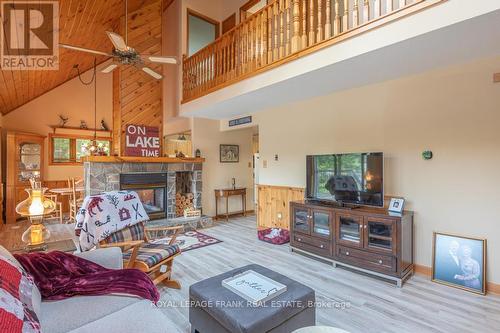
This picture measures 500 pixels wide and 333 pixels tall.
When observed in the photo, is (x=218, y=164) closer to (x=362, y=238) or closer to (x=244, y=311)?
(x=362, y=238)

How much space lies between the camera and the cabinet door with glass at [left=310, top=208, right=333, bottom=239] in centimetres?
333

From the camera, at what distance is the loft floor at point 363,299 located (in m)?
2.09

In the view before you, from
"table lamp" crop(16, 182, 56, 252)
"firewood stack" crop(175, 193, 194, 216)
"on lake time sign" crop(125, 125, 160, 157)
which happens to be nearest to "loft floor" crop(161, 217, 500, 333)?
"table lamp" crop(16, 182, 56, 252)

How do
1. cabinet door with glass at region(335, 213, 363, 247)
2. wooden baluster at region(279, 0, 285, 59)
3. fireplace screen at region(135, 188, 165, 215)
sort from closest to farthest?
1. cabinet door with glass at region(335, 213, 363, 247)
2. wooden baluster at region(279, 0, 285, 59)
3. fireplace screen at region(135, 188, 165, 215)

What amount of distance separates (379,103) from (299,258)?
239 cm

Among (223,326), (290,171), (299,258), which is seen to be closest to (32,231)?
(223,326)

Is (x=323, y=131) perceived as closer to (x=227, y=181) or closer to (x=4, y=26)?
(x=227, y=181)

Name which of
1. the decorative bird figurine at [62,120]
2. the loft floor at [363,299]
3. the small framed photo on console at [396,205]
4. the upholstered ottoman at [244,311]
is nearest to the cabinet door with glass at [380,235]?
the small framed photo on console at [396,205]

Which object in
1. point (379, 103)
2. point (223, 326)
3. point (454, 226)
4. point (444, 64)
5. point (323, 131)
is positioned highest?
point (444, 64)

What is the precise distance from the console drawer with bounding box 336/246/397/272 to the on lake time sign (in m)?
3.77

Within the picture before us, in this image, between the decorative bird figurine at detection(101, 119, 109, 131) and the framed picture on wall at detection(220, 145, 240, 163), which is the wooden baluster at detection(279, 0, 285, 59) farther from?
the decorative bird figurine at detection(101, 119, 109, 131)

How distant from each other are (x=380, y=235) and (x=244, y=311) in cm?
204

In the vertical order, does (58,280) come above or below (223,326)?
above

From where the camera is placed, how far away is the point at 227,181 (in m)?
6.39
